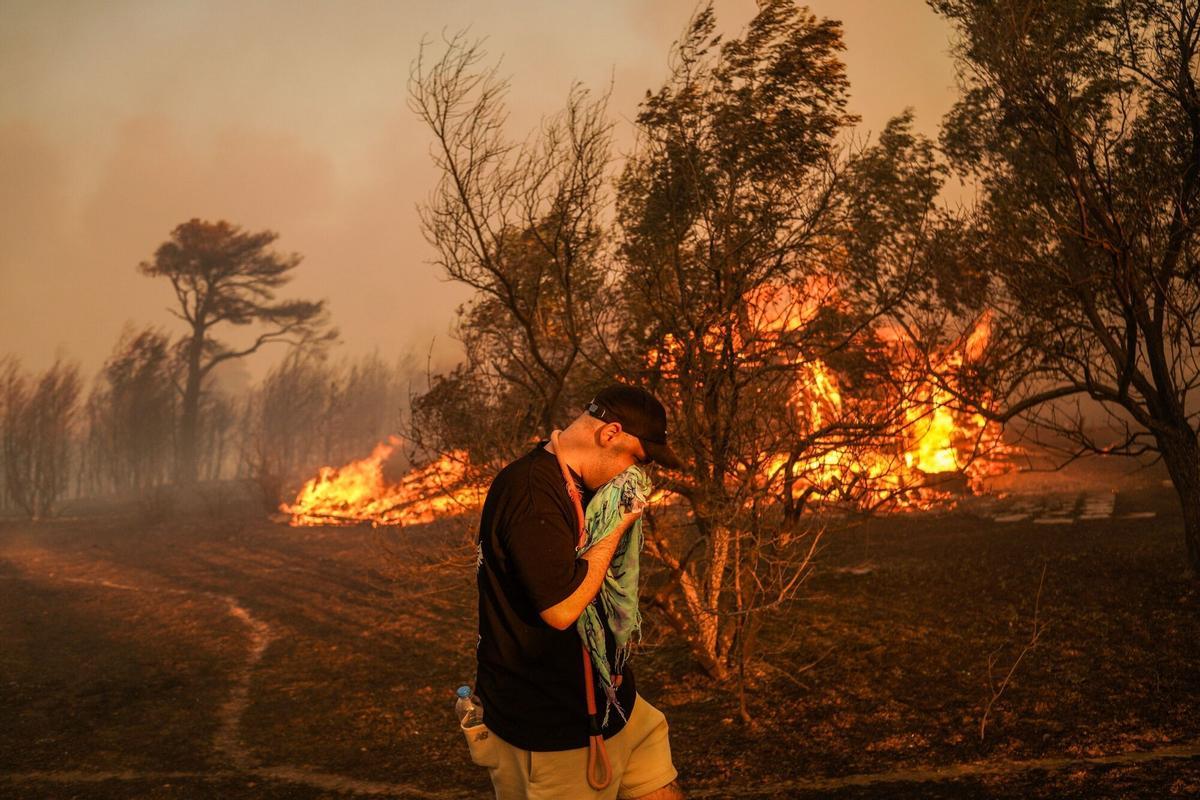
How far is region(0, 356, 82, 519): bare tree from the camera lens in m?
35.8

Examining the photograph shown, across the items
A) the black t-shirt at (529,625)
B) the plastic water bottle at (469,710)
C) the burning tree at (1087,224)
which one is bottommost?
the plastic water bottle at (469,710)

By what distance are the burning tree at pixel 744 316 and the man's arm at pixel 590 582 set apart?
406cm

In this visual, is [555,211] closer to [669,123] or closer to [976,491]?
[669,123]

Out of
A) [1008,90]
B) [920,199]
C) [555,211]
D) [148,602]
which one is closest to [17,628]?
[148,602]

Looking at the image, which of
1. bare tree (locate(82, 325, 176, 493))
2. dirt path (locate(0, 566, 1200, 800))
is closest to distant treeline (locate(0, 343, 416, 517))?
bare tree (locate(82, 325, 176, 493))

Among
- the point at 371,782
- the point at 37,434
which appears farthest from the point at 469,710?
the point at 37,434

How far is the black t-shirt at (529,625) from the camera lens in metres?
2.83

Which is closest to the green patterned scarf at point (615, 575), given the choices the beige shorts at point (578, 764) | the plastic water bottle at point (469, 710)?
the beige shorts at point (578, 764)

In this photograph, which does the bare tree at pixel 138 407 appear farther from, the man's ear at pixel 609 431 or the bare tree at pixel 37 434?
the man's ear at pixel 609 431

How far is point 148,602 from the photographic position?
696 inches

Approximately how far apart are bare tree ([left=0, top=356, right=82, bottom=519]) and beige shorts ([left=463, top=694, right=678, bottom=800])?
3764 cm

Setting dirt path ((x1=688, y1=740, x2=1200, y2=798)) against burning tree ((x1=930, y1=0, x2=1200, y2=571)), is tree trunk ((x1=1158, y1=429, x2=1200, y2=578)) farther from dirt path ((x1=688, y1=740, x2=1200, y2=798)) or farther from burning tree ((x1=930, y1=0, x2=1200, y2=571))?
dirt path ((x1=688, y1=740, x2=1200, y2=798))

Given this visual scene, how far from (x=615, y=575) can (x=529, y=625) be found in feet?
1.14

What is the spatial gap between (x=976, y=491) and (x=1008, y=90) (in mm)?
13180
